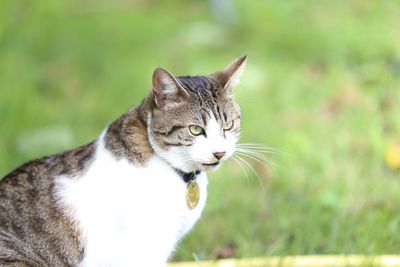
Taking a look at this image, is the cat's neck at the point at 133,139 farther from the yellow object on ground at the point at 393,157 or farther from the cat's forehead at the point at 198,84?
the yellow object on ground at the point at 393,157

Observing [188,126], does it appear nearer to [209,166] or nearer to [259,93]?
[209,166]

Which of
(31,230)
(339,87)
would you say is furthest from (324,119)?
(31,230)

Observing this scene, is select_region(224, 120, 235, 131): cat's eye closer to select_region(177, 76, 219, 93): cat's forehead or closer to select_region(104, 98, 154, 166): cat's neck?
select_region(177, 76, 219, 93): cat's forehead

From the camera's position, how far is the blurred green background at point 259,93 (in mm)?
4125

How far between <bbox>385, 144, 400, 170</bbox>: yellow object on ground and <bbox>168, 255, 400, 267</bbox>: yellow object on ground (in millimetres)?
1098

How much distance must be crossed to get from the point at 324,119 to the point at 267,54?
1210mm

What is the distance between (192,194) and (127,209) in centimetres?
29

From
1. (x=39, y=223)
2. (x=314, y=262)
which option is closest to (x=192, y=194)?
(x=39, y=223)

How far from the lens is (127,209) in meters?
3.06

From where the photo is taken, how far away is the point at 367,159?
4.70 metres

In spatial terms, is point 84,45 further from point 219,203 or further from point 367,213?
point 367,213

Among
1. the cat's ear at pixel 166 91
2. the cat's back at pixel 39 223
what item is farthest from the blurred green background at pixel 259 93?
the cat's ear at pixel 166 91

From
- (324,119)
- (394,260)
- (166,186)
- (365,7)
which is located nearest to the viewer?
(166,186)

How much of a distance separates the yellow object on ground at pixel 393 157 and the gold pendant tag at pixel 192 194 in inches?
69.3
